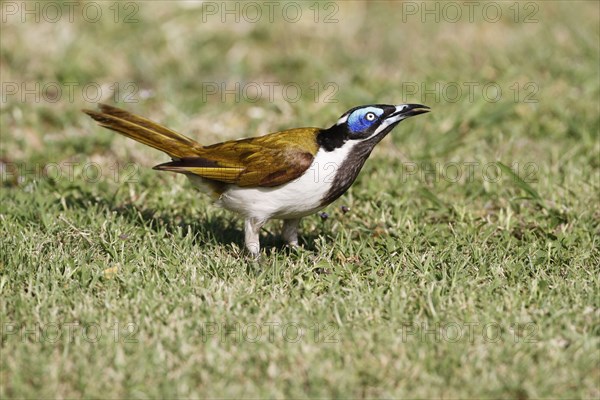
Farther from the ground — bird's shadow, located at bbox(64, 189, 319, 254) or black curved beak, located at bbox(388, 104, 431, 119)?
black curved beak, located at bbox(388, 104, 431, 119)

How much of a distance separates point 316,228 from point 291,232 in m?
0.51

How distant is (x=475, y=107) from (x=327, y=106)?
1366 millimetres

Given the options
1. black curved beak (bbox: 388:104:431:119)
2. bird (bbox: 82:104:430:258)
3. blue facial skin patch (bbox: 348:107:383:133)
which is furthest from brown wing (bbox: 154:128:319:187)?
black curved beak (bbox: 388:104:431:119)

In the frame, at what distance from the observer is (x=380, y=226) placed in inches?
242

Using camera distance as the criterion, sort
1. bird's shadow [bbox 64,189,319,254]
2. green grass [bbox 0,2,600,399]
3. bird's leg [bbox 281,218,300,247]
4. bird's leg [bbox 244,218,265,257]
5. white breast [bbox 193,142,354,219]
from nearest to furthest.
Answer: green grass [bbox 0,2,600,399]
white breast [bbox 193,142,354,219]
bird's leg [bbox 244,218,265,257]
bird's leg [bbox 281,218,300,247]
bird's shadow [bbox 64,189,319,254]

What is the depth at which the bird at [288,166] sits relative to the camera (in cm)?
522

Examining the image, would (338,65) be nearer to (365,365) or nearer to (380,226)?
(380,226)

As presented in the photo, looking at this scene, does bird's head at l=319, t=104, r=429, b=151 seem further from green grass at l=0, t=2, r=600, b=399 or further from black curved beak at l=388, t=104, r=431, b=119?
green grass at l=0, t=2, r=600, b=399

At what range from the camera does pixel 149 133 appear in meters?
5.81

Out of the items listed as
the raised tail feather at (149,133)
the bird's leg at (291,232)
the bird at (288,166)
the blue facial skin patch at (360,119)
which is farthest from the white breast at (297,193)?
the raised tail feather at (149,133)

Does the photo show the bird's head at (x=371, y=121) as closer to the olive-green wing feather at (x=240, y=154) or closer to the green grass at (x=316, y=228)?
the olive-green wing feather at (x=240, y=154)

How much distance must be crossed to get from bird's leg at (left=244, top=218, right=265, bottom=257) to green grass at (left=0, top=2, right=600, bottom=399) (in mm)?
111

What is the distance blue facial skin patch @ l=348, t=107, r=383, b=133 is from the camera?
522cm

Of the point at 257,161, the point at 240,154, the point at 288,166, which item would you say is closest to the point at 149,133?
the point at 240,154
